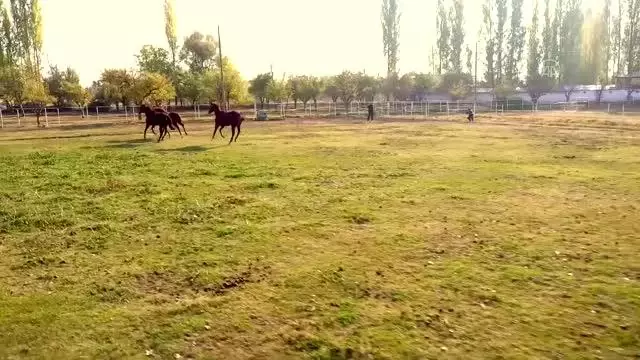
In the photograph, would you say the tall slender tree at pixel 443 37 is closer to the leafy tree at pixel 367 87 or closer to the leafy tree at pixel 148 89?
the leafy tree at pixel 367 87

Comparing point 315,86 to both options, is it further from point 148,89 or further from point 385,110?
point 148,89

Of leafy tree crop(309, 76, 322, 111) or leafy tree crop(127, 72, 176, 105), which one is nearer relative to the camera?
leafy tree crop(127, 72, 176, 105)

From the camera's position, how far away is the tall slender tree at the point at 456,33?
271 ft

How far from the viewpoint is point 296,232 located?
28.5 feet

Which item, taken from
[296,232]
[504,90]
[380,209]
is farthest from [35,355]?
[504,90]

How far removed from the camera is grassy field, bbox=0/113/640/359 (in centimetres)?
491

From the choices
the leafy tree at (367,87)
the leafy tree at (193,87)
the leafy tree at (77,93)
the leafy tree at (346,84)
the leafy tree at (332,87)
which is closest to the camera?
the leafy tree at (77,93)

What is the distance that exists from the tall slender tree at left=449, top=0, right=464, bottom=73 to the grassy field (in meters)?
74.9

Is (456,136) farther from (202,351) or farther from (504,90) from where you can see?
(504,90)

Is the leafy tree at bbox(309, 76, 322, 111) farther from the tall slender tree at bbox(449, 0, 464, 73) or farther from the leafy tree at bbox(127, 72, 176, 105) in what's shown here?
the tall slender tree at bbox(449, 0, 464, 73)

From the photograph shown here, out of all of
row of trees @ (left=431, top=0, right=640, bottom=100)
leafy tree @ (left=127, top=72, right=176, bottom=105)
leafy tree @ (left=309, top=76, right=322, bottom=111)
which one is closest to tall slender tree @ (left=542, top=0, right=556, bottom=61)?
row of trees @ (left=431, top=0, right=640, bottom=100)

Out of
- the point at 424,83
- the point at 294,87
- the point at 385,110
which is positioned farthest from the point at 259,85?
the point at 424,83

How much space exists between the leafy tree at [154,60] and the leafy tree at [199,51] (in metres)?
13.9

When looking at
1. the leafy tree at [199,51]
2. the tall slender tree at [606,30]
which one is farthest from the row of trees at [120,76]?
the tall slender tree at [606,30]
